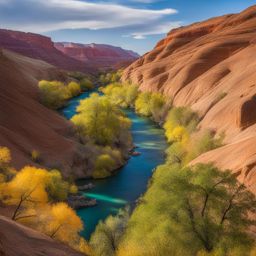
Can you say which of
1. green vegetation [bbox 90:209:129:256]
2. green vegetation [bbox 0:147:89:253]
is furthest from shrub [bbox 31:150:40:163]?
green vegetation [bbox 90:209:129:256]

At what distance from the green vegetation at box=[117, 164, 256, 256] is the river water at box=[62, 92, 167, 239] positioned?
1103 cm

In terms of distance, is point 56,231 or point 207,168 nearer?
point 207,168

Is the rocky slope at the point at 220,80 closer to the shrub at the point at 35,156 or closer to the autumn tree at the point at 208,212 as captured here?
the autumn tree at the point at 208,212

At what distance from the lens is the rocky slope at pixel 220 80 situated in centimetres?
3509

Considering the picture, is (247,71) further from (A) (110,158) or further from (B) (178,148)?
(A) (110,158)

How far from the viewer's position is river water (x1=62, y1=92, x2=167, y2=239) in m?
36.0

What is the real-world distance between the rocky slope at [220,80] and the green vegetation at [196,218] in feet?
19.2

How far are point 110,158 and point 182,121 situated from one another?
58.9 ft

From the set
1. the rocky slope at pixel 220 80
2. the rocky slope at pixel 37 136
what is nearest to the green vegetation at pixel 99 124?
the rocky slope at pixel 37 136

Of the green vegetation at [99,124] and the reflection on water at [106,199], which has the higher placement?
the green vegetation at [99,124]

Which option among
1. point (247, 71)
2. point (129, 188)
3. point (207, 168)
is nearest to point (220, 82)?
point (247, 71)

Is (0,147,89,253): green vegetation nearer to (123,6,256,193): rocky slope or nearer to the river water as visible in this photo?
the river water

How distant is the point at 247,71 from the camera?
64.7m

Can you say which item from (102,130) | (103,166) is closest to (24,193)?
(103,166)
